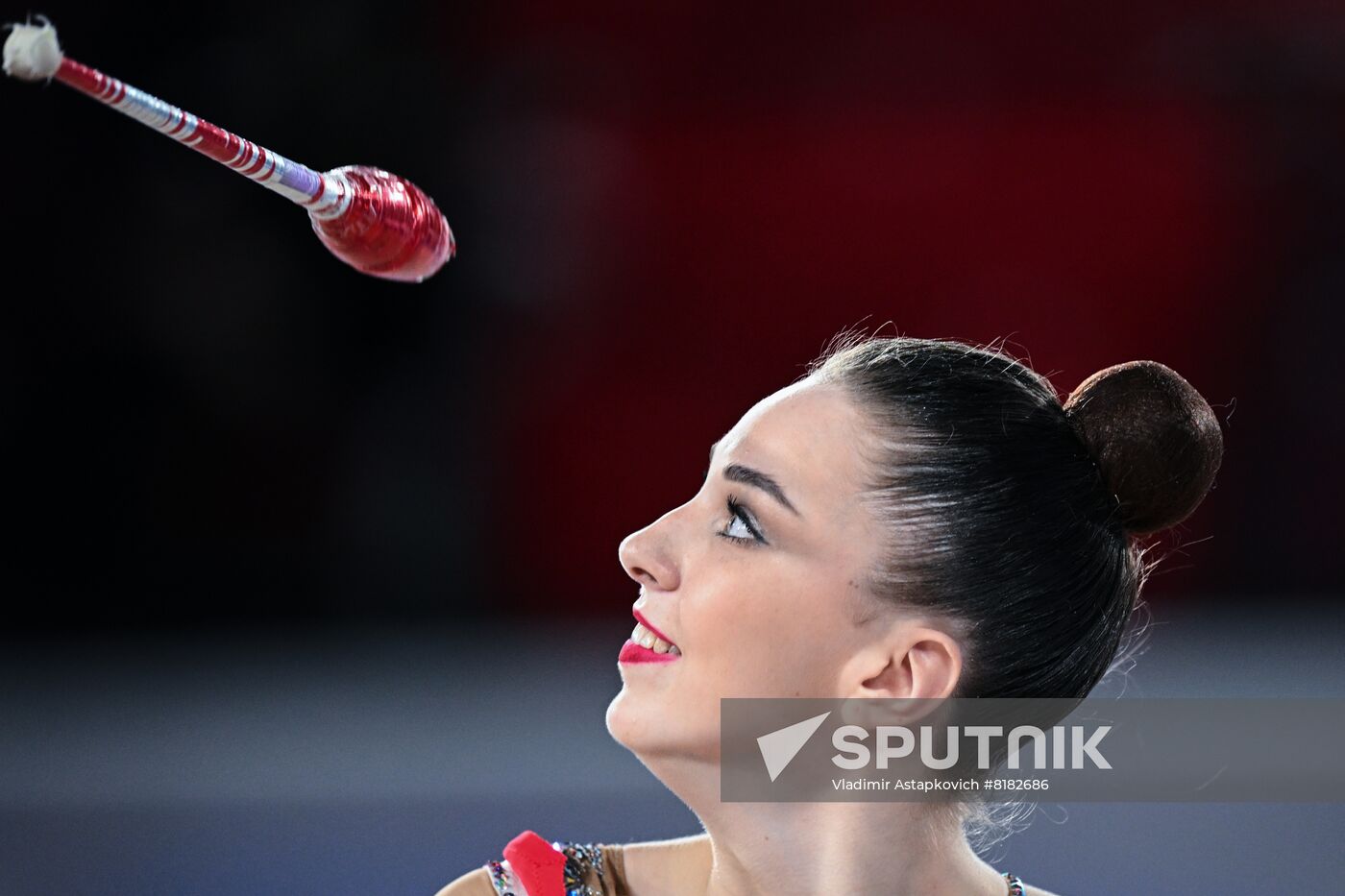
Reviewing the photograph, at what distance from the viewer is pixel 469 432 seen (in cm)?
372

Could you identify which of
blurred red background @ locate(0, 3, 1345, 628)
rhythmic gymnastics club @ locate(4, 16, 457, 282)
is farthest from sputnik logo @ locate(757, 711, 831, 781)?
blurred red background @ locate(0, 3, 1345, 628)

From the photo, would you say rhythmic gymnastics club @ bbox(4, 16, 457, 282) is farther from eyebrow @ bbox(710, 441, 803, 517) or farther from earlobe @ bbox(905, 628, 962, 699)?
earlobe @ bbox(905, 628, 962, 699)

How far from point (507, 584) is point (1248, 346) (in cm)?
199

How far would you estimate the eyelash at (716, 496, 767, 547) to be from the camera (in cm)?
121

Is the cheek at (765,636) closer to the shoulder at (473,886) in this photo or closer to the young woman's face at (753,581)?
the young woman's face at (753,581)

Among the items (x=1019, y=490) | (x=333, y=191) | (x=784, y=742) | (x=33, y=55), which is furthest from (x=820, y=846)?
(x=33, y=55)

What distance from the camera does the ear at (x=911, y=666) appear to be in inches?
47.6

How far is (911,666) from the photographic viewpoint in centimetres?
122

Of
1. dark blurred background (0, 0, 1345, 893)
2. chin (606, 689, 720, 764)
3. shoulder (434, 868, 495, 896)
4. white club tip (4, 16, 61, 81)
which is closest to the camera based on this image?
white club tip (4, 16, 61, 81)

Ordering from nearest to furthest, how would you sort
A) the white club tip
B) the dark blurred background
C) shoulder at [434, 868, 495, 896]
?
the white club tip
shoulder at [434, 868, 495, 896]
the dark blurred background

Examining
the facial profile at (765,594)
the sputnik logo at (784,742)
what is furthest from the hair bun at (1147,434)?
the sputnik logo at (784,742)

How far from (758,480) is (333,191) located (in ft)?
1.35

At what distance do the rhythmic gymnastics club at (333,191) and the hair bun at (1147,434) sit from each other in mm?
553

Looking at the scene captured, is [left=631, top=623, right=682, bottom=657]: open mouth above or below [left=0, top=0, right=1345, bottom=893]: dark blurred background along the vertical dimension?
below
